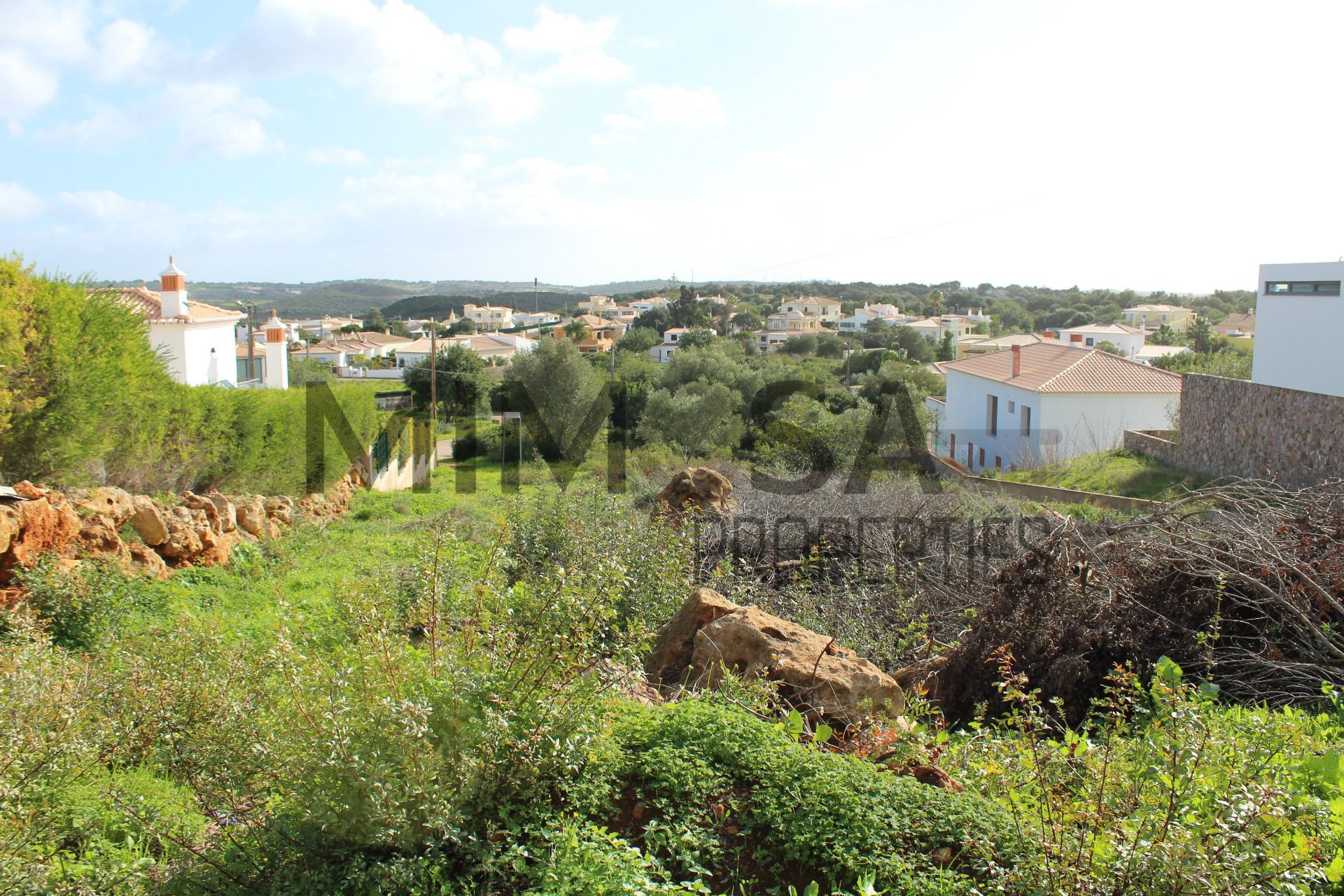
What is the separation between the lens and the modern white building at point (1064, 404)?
23.6 metres

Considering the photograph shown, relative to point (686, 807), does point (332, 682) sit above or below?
above

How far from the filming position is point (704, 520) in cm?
908

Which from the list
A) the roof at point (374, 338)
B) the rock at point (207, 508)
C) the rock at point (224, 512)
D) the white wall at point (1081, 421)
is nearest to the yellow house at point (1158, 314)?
the white wall at point (1081, 421)

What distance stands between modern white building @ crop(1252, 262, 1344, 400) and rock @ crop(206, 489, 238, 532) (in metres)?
17.3

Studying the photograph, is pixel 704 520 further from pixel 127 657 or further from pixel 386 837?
pixel 386 837

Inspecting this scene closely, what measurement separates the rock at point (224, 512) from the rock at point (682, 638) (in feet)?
20.1

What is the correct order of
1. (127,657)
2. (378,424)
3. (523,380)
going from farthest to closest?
(523,380) → (378,424) → (127,657)

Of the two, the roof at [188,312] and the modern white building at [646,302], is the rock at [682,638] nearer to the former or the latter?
the roof at [188,312]

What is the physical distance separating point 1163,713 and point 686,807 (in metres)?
1.85

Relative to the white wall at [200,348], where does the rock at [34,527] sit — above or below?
below

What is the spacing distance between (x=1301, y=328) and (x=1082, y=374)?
8193 millimetres

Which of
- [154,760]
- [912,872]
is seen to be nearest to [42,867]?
[154,760]

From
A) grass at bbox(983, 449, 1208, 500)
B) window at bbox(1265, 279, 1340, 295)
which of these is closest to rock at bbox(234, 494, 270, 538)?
grass at bbox(983, 449, 1208, 500)

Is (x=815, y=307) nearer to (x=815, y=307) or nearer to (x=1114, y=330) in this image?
(x=815, y=307)
